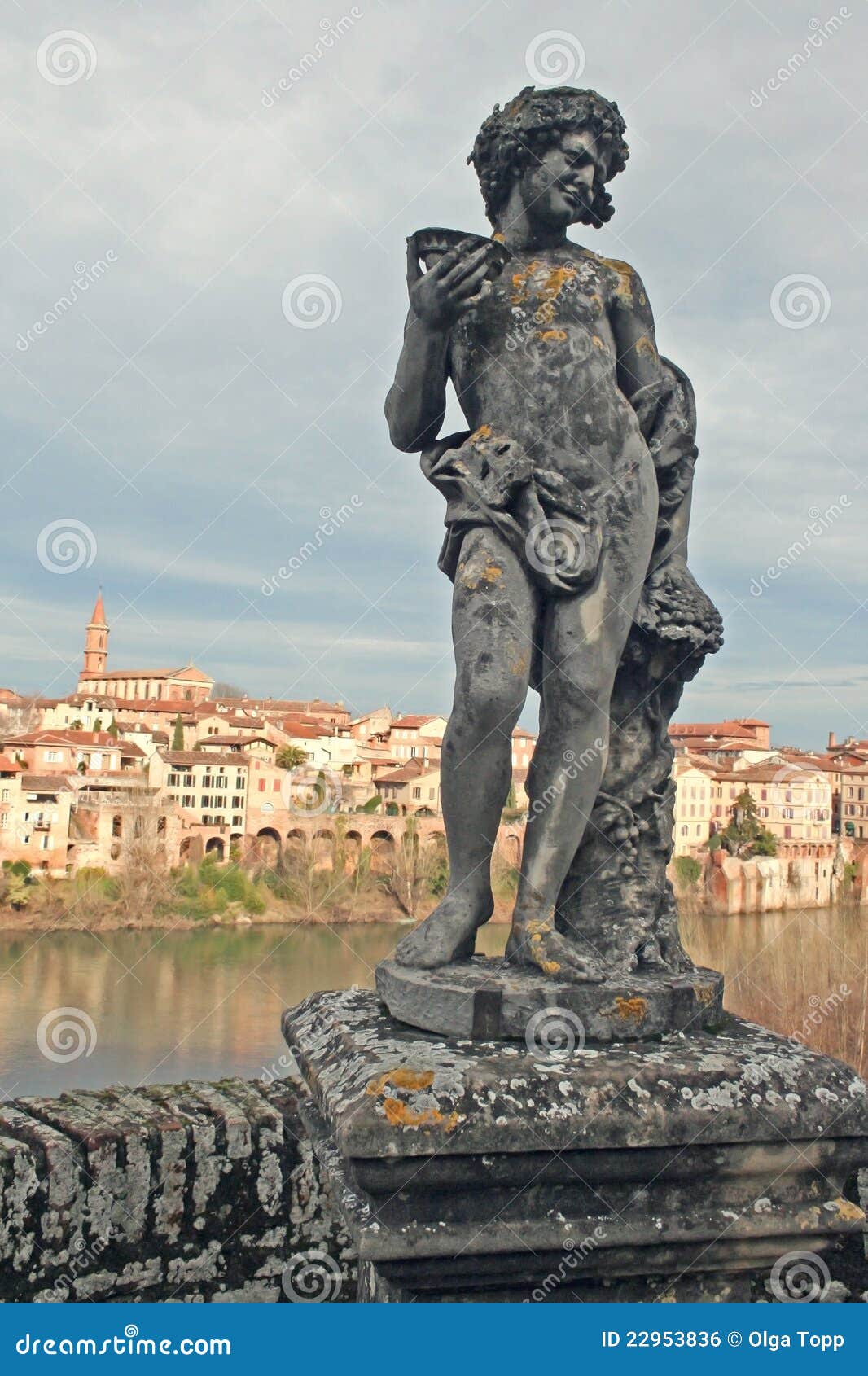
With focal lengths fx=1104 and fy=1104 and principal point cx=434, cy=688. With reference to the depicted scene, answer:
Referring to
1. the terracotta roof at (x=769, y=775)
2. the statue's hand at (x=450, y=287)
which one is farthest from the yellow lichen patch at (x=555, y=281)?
the terracotta roof at (x=769, y=775)

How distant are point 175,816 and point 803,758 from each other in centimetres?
3519

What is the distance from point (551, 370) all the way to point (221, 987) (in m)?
36.0

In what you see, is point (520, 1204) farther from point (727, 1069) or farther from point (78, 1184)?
point (78, 1184)

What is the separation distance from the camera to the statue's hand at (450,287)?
2.93 m

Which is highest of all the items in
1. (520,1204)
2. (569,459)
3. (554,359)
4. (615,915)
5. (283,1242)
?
(554,359)

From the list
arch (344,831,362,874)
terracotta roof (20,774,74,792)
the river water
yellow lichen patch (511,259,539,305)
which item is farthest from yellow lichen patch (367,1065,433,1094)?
terracotta roof (20,774,74,792)

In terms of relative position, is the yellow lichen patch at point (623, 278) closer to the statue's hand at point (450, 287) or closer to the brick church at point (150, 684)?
the statue's hand at point (450, 287)

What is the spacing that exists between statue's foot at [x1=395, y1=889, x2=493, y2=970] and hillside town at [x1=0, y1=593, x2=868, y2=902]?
129ft

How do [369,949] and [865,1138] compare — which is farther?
[369,949]

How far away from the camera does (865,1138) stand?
2.42m

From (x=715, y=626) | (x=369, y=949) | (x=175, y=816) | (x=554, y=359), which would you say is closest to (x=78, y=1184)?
(x=715, y=626)

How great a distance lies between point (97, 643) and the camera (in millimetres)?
99250

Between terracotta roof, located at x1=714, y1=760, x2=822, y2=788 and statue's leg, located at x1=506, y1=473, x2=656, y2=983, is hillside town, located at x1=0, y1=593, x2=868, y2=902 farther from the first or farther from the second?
statue's leg, located at x1=506, y1=473, x2=656, y2=983

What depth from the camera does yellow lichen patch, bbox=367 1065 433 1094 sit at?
7.35ft
